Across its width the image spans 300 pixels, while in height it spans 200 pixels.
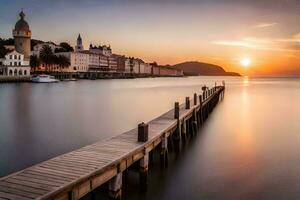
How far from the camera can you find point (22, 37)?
140m

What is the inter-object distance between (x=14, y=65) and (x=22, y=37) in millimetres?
21299

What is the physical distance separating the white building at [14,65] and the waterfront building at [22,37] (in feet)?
38.6

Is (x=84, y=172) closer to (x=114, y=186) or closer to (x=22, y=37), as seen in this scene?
(x=114, y=186)

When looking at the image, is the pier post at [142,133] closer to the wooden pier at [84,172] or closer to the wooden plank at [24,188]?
the wooden pier at [84,172]

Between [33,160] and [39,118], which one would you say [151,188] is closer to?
[33,160]

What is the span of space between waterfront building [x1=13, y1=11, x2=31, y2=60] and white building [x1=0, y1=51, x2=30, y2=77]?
11773 mm

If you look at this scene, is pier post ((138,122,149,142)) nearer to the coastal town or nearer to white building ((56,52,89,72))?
the coastal town

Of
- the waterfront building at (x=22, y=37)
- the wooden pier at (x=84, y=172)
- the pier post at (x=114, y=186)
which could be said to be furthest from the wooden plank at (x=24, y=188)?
the waterfront building at (x=22, y=37)

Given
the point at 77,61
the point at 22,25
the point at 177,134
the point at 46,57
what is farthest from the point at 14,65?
the point at 177,134

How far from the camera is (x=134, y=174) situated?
14883 mm

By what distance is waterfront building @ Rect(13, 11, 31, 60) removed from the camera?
454 feet

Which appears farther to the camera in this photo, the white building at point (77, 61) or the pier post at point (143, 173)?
the white building at point (77, 61)

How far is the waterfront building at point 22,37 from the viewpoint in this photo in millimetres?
138500

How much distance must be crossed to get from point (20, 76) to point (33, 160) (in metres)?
110
